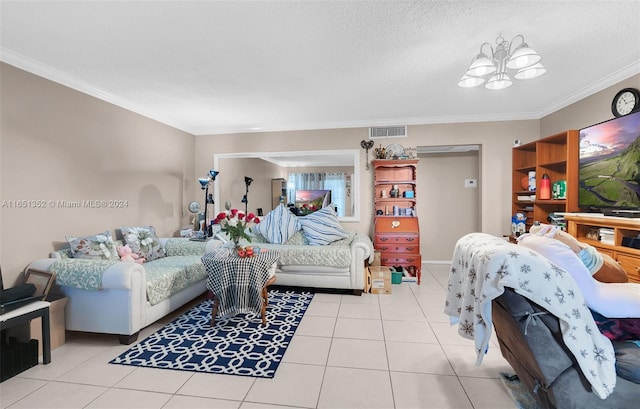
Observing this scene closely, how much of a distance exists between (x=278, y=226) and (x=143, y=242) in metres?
1.76

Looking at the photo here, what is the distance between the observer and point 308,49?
233 cm

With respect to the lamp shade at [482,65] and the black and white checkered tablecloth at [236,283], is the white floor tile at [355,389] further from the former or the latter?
the lamp shade at [482,65]

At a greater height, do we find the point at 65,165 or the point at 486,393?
the point at 65,165

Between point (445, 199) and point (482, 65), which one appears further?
point (445, 199)

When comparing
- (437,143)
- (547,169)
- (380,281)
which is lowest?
(380,281)

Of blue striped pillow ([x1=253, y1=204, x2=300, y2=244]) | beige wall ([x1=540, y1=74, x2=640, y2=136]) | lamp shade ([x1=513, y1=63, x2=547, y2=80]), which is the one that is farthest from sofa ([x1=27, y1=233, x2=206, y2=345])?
beige wall ([x1=540, y1=74, x2=640, y2=136])

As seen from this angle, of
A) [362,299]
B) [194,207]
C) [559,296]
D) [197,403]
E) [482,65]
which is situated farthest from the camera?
[194,207]

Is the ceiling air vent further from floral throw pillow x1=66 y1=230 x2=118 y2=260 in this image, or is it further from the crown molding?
floral throw pillow x1=66 y1=230 x2=118 y2=260

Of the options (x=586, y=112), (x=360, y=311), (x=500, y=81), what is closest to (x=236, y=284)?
(x=360, y=311)

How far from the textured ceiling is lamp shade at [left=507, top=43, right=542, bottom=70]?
25cm

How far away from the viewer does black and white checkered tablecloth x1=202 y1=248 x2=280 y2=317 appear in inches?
103

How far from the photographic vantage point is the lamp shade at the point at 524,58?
185cm

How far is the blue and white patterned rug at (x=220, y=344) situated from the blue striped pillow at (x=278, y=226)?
4.29ft

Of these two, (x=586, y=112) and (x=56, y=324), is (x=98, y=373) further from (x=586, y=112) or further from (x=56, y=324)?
(x=586, y=112)
